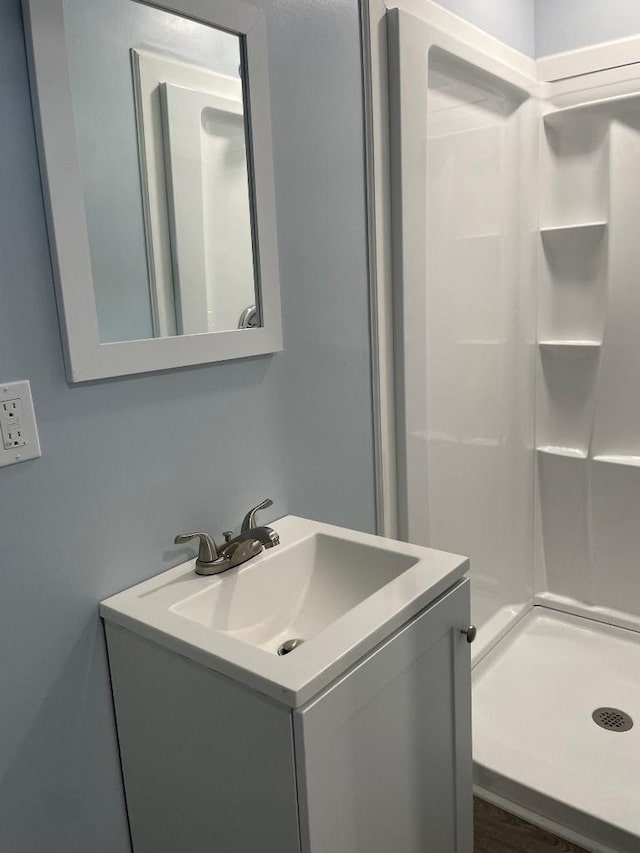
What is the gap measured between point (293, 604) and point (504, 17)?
1934 millimetres

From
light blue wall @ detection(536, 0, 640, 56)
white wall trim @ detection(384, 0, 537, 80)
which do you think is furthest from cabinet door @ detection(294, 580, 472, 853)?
light blue wall @ detection(536, 0, 640, 56)

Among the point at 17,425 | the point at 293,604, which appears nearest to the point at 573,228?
the point at 293,604

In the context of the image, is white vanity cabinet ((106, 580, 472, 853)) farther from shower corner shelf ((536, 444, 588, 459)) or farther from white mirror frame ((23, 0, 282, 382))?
shower corner shelf ((536, 444, 588, 459))

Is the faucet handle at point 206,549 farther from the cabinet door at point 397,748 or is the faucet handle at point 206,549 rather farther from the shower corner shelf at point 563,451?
the shower corner shelf at point 563,451

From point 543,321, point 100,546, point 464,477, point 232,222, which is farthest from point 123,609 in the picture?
point 543,321

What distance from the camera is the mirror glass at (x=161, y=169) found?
1.15 metres

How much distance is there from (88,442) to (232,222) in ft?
Answer: 1.77

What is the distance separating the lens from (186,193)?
52.2 inches

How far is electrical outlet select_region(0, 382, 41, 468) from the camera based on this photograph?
1.06 m

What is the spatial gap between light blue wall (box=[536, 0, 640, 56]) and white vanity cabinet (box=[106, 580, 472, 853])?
6.35 feet

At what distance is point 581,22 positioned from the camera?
90.4 inches

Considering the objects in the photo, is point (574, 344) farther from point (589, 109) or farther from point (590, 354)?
point (589, 109)

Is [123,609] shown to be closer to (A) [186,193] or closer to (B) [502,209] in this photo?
(A) [186,193]

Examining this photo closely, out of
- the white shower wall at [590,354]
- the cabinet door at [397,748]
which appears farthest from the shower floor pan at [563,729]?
the cabinet door at [397,748]
